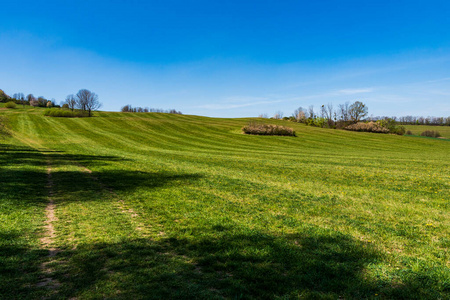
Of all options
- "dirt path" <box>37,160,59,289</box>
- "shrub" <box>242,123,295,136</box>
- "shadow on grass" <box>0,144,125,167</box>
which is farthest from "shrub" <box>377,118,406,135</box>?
"dirt path" <box>37,160,59,289</box>

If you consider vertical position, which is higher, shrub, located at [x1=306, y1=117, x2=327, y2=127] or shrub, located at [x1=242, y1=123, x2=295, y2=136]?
shrub, located at [x1=306, y1=117, x2=327, y2=127]

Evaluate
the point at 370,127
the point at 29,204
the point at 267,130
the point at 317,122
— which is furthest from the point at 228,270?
the point at 317,122

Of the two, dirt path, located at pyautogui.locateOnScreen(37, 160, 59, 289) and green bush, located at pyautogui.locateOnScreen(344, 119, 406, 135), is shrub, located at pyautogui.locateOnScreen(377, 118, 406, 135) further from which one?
dirt path, located at pyautogui.locateOnScreen(37, 160, 59, 289)

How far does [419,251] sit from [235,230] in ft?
15.2

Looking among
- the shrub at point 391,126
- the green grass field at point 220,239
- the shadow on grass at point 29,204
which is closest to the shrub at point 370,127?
the shrub at point 391,126

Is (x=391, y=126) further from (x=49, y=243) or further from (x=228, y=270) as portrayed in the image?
(x=49, y=243)

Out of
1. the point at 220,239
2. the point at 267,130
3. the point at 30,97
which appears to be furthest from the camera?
the point at 30,97

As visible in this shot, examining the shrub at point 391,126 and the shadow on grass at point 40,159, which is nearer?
the shadow on grass at point 40,159

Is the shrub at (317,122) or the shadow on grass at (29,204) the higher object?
the shrub at (317,122)

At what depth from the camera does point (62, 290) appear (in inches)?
165

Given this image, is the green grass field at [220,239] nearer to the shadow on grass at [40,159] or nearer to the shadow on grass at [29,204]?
the shadow on grass at [29,204]

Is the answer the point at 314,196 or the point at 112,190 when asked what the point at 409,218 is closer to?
the point at 314,196

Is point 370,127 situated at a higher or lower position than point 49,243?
higher

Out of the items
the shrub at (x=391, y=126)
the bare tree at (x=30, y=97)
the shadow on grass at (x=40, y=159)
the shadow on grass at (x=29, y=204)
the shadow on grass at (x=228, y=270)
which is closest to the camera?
the shadow on grass at (x=228, y=270)
